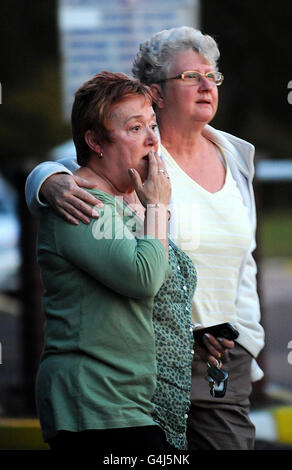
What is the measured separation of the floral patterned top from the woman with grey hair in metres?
0.28

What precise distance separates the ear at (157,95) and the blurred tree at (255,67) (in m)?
17.8

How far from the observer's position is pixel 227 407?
2.99 meters

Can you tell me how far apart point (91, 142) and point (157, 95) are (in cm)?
51

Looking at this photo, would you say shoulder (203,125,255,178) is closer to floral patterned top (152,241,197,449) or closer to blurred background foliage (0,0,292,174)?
floral patterned top (152,241,197,449)

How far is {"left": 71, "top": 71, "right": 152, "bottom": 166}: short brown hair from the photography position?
241 cm

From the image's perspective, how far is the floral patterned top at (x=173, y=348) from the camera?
241 cm

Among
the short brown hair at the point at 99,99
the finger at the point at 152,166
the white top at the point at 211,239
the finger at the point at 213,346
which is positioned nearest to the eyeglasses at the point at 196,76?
the white top at the point at 211,239

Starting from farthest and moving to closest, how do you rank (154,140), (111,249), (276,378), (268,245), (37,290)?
(268,245) < (276,378) < (37,290) < (154,140) < (111,249)

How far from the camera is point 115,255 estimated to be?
224 cm

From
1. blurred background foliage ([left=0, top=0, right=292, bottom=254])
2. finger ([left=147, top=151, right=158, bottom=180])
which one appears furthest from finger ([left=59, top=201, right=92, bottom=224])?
blurred background foliage ([left=0, top=0, right=292, bottom=254])

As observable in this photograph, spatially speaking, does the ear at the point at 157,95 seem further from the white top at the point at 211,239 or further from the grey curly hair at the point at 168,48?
the white top at the point at 211,239

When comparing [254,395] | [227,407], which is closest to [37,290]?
[254,395]

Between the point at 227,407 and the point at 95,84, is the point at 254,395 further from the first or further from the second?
the point at 95,84
